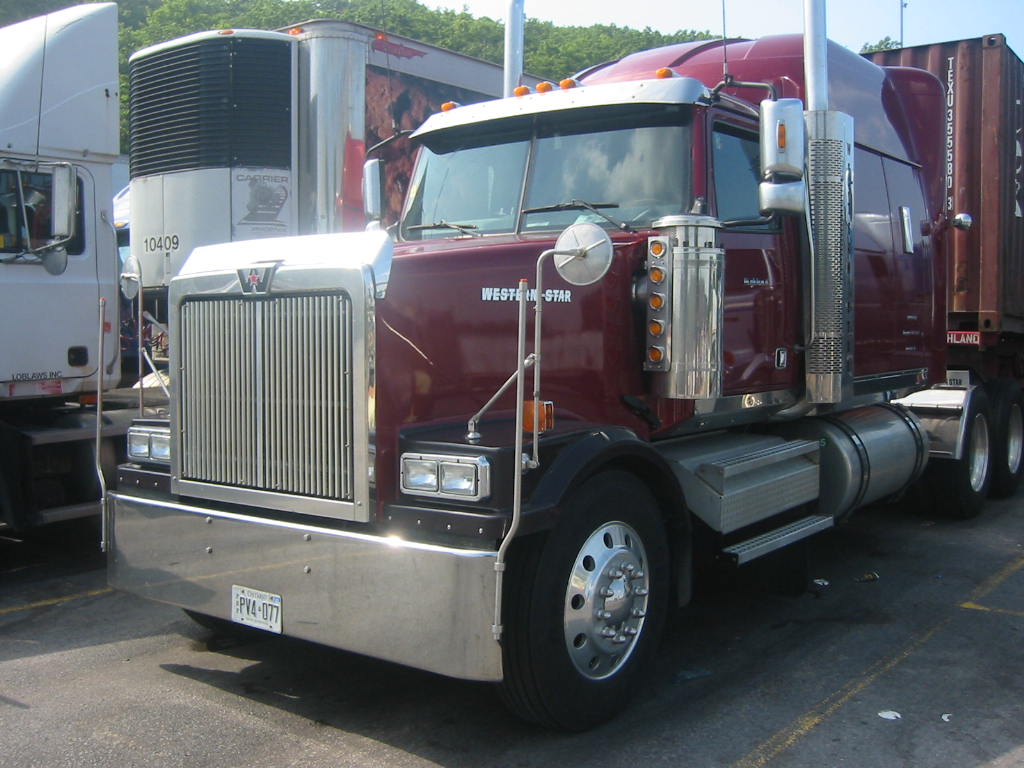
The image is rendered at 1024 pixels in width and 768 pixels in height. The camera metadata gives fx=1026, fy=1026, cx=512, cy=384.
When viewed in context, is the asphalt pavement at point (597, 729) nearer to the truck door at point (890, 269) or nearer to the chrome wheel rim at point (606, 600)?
the chrome wheel rim at point (606, 600)

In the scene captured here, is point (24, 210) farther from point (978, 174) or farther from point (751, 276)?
point (978, 174)

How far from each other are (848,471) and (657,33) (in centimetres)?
1230

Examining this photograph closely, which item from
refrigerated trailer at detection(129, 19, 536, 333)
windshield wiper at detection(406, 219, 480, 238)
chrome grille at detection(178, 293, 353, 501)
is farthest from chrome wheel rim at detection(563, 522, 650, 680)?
refrigerated trailer at detection(129, 19, 536, 333)

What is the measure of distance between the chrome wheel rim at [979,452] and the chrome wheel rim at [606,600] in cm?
552

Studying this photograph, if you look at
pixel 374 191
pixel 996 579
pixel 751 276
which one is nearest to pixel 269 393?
pixel 374 191

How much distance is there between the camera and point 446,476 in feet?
12.6

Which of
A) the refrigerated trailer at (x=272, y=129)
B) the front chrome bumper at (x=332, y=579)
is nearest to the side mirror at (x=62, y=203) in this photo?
the refrigerated trailer at (x=272, y=129)

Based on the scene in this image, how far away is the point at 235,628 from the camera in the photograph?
5.29 m

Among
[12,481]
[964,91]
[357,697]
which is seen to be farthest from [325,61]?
[964,91]

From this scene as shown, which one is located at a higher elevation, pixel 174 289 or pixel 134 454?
pixel 174 289

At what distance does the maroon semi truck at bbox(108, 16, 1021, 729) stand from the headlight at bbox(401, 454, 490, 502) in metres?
0.01

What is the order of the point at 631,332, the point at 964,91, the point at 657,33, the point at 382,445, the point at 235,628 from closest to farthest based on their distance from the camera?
the point at 382,445 → the point at 631,332 → the point at 235,628 → the point at 964,91 → the point at 657,33

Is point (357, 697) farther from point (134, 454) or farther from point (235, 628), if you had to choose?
point (134, 454)

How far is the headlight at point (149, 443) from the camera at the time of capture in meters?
4.77
